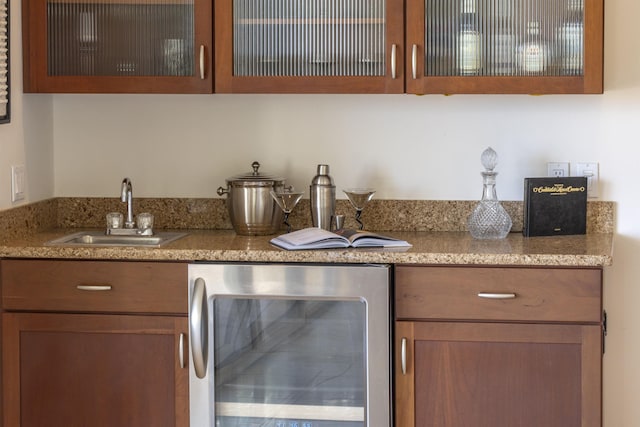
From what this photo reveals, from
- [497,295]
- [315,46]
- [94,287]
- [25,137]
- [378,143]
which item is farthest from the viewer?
[378,143]

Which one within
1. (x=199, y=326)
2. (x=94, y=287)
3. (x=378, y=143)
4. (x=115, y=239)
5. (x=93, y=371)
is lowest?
(x=93, y=371)

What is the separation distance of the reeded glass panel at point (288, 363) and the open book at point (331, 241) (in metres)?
0.16

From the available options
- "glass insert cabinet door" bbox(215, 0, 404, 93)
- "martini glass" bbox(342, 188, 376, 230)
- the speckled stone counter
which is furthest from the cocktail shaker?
"glass insert cabinet door" bbox(215, 0, 404, 93)

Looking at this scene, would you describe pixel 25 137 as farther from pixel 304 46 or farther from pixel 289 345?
pixel 289 345

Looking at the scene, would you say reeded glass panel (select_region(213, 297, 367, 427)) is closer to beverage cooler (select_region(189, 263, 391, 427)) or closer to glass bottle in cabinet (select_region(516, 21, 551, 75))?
beverage cooler (select_region(189, 263, 391, 427))

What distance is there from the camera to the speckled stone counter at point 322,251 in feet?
9.04

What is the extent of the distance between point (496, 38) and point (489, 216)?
0.53 metres

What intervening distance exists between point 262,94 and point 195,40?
0.34 metres

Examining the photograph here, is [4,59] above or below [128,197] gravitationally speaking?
above

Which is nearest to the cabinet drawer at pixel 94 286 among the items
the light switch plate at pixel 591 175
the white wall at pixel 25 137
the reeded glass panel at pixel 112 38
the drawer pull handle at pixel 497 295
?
the white wall at pixel 25 137

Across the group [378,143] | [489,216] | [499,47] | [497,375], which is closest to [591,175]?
[489,216]

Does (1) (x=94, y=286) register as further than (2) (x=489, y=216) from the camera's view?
No

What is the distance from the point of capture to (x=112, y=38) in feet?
10.2

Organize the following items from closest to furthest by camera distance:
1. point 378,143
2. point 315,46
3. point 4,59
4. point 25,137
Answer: point 4,59, point 315,46, point 25,137, point 378,143
